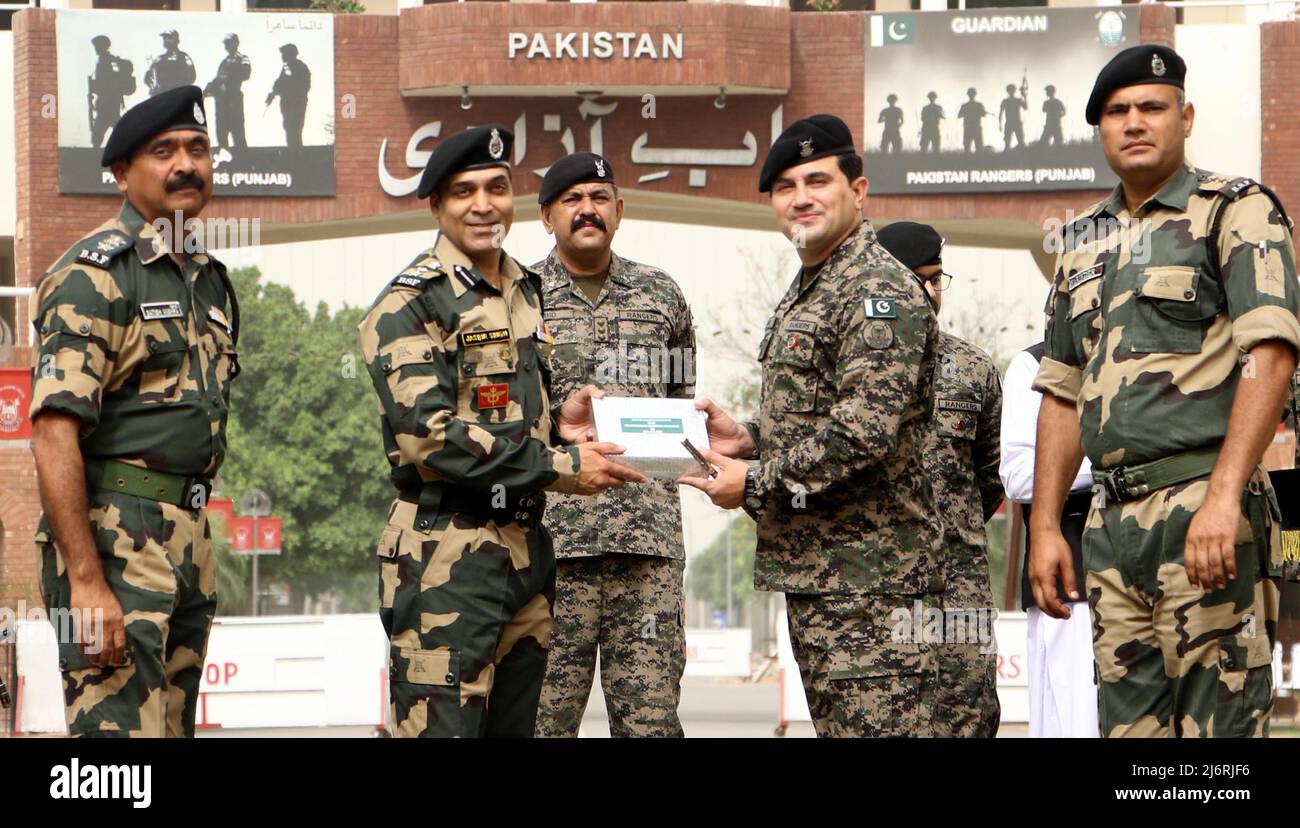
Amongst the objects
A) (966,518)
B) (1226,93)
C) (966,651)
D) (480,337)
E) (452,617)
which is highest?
(1226,93)

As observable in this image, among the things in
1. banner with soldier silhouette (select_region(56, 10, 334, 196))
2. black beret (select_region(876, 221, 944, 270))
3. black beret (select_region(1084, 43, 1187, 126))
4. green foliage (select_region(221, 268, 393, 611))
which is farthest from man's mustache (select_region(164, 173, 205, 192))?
green foliage (select_region(221, 268, 393, 611))

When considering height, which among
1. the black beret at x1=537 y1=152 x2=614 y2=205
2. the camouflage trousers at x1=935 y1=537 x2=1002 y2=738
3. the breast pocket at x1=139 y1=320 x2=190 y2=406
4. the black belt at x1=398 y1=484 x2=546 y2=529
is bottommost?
the camouflage trousers at x1=935 y1=537 x2=1002 y2=738

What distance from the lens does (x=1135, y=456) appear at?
A: 14.0 feet

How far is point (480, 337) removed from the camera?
15.7 ft

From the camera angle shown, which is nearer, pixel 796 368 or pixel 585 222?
pixel 796 368

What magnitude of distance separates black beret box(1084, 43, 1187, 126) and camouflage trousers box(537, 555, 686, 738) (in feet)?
8.18

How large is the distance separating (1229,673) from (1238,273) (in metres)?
0.99

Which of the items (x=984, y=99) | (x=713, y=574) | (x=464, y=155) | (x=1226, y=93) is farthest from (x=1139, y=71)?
(x=713, y=574)

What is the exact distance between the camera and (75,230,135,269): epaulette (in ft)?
14.6

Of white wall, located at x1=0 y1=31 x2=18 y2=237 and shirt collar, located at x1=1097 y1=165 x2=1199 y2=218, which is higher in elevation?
white wall, located at x1=0 y1=31 x2=18 y2=237

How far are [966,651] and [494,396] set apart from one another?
245 cm

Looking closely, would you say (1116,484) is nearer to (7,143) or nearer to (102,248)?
(102,248)

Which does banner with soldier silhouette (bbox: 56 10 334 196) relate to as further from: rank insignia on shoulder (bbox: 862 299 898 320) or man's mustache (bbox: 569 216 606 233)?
rank insignia on shoulder (bbox: 862 299 898 320)
